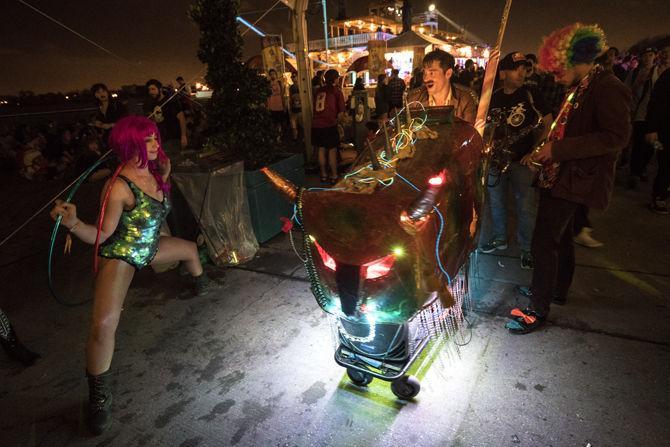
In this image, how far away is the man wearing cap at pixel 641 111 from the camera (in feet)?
20.0

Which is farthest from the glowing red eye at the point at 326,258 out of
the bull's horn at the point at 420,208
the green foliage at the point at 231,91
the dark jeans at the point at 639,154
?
the dark jeans at the point at 639,154

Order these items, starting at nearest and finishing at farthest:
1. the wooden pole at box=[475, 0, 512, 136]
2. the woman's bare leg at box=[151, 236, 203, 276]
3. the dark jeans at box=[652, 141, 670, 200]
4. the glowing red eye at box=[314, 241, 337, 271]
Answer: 1. the glowing red eye at box=[314, 241, 337, 271]
2. the wooden pole at box=[475, 0, 512, 136]
3. the woman's bare leg at box=[151, 236, 203, 276]
4. the dark jeans at box=[652, 141, 670, 200]

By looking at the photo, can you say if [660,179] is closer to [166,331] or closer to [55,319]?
[166,331]

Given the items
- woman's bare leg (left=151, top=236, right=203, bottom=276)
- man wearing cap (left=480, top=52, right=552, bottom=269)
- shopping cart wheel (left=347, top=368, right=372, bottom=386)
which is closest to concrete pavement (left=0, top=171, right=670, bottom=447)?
shopping cart wheel (left=347, top=368, right=372, bottom=386)

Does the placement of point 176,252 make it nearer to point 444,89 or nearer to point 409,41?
point 444,89

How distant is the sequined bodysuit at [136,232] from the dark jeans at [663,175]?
6.10 metres

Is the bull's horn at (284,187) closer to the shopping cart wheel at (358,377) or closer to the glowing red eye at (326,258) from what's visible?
the glowing red eye at (326,258)

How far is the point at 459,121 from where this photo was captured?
2809mm

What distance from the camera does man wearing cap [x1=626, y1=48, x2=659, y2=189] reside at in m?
6.09

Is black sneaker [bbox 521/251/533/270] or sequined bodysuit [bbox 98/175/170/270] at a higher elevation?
sequined bodysuit [bbox 98/175/170/270]

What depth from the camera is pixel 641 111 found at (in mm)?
6176

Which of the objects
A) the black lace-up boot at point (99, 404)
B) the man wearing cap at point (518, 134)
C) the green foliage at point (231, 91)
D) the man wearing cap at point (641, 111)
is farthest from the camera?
the man wearing cap at point (641, 111)

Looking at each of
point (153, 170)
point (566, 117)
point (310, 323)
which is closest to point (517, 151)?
point (566, 117)

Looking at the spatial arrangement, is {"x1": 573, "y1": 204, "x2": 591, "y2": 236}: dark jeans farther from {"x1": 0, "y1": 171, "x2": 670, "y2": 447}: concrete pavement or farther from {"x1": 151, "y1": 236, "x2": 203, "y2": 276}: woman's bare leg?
{"x1": 151, "y1": 236, "x2": 203, "y2": 276}: woman's bare leg
